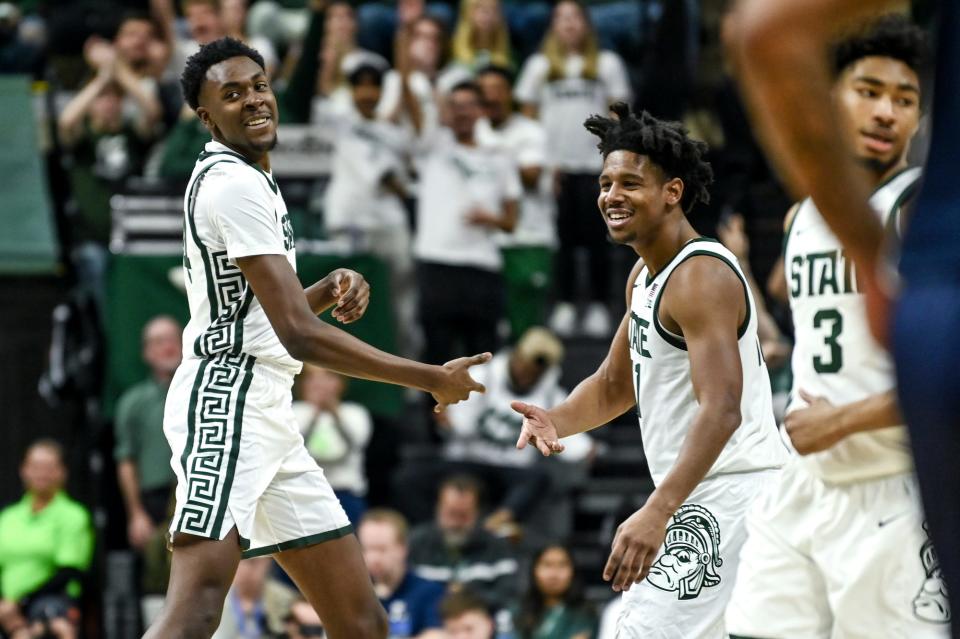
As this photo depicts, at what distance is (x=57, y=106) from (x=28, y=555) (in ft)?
12.8

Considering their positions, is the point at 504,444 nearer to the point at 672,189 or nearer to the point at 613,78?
the point at 613,78

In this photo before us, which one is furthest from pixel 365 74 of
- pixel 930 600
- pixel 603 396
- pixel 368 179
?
pixel 930 600

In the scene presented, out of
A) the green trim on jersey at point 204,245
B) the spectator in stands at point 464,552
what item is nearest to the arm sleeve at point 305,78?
the spectator in stands at point 464,552

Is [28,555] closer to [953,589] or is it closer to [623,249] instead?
[623,249]

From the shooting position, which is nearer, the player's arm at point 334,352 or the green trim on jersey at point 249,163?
the player's arm at point 334,352

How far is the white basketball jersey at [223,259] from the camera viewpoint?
16.6 feet

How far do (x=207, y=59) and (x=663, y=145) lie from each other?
5.00 feet

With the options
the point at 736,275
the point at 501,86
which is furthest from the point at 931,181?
the point at 501,86

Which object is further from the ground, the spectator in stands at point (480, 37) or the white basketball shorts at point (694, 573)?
the spectator in stands at point (480, 37)

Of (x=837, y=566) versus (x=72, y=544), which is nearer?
(x=837, y=566)

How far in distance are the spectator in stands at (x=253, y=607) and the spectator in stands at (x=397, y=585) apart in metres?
0.59

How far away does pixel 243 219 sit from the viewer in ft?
16.4

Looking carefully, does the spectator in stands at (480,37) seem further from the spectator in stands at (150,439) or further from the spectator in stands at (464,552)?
the spectator in stands at (464,552)

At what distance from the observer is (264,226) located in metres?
5.02
